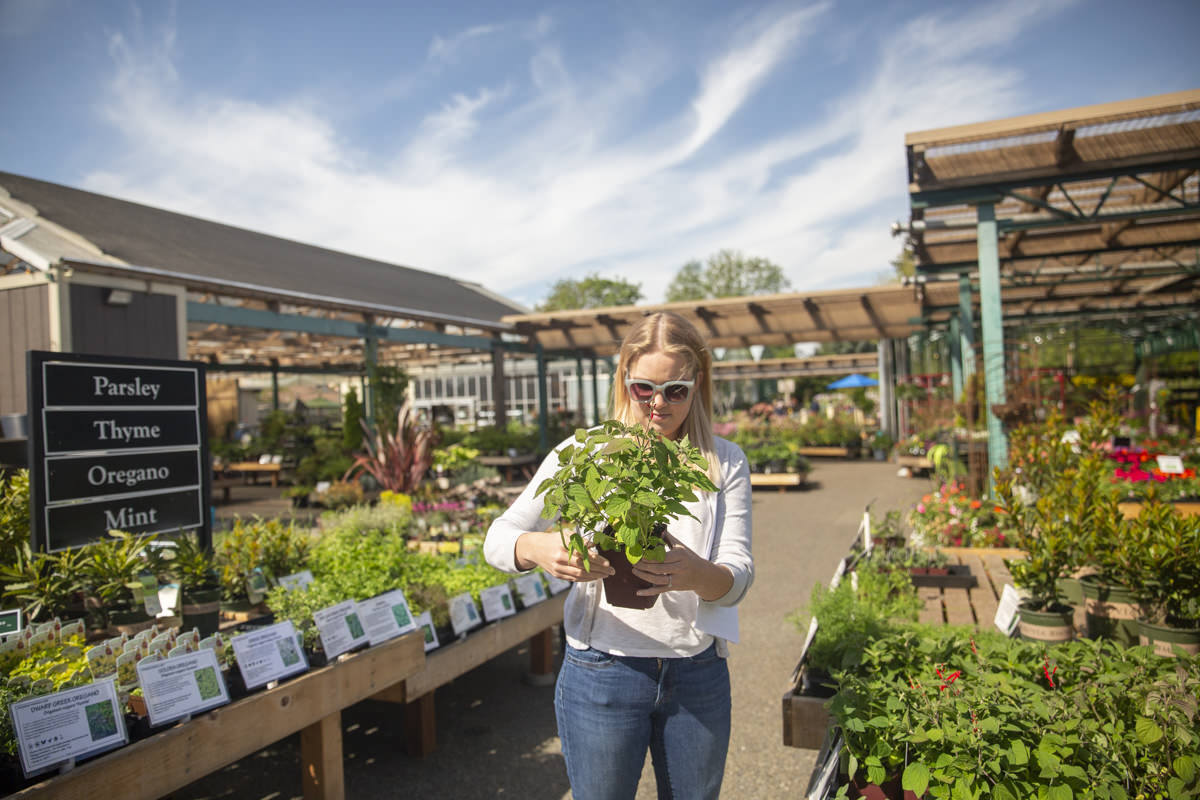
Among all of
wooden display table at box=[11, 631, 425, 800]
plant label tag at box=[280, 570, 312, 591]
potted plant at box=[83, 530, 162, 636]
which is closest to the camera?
wooden display table at box=[11, 631, 425, 800]

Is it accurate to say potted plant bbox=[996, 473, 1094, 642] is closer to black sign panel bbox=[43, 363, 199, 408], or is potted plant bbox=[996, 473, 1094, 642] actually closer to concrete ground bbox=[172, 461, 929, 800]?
concrete ground bbox=[172, 461, 929, 800]

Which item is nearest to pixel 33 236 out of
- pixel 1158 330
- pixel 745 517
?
pixel 745 517

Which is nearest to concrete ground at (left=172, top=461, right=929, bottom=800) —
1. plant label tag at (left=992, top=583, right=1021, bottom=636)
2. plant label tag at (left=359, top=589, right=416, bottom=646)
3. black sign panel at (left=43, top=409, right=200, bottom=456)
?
plant label tag at (left=359, top=589, right=416, bottom=646)

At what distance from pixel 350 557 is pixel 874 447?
1660 centimetres

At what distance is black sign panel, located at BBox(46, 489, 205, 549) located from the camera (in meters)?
2.75

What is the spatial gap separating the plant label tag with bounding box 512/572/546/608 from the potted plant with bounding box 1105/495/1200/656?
8.25 ft

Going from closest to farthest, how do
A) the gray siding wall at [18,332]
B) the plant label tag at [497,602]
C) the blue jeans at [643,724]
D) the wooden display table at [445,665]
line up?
the blue jeans at [643,724]
the wooden display table at [445,665]
the plant label tag at [497,602]
the gray siding wall at [18,332]

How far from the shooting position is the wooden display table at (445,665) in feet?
9.29

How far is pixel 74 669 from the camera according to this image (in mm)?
1938

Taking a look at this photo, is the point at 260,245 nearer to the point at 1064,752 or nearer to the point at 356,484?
the point at 356,484

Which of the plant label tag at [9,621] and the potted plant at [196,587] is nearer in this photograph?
the plant label tag at [9,621]

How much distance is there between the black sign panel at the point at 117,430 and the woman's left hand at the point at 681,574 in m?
2.67

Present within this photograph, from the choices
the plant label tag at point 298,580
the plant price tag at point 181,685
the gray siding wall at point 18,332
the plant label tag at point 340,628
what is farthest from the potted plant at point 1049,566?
the gray siding wall at point 18,332

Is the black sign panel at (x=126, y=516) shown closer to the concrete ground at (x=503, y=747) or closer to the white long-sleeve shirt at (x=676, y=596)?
the concrete ground at (x=503, y=747)
